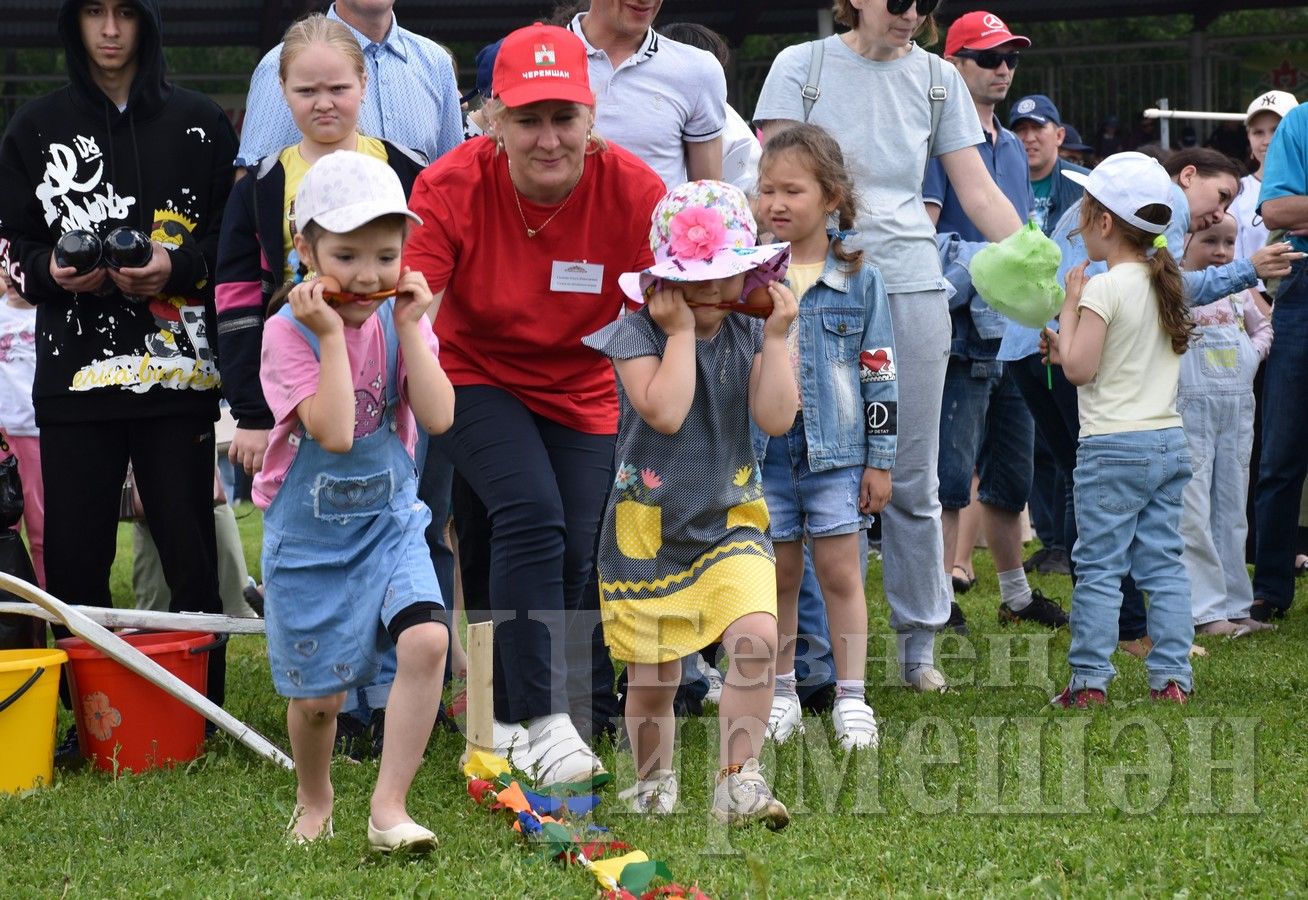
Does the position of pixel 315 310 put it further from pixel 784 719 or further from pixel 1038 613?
pixel 1038 613

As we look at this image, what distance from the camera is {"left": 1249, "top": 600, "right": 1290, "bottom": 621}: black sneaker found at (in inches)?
277

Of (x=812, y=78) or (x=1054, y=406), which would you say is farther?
(x=1054, y=406)

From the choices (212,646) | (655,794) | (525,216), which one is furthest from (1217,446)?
(212,646)

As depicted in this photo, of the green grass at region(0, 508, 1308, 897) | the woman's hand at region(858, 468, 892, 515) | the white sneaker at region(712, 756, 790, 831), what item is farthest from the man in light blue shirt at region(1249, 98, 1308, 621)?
the white sneaker at region(712, 756, 790, 831)

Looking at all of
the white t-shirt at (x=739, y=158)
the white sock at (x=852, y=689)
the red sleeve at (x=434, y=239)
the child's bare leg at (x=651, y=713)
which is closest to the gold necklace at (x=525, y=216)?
the red sleeve at (x=434, y=239)

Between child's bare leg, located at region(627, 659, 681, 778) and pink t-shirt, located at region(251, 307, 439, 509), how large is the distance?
0.89 metres

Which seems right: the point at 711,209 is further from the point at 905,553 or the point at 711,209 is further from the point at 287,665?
the point at 905,553

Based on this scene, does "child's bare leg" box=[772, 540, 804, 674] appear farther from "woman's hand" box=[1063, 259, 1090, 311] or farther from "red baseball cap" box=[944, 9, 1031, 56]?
"red baseball cap" box=[944, 9, 1031, 56]

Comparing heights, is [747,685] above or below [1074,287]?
below

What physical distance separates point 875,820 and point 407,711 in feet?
3.85

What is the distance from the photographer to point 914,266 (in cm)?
535

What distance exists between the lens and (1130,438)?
17.5 feet

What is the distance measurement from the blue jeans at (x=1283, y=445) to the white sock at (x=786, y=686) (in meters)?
2.93

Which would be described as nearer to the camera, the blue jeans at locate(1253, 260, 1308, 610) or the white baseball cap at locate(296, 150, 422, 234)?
the white baseball cap at locate(296, 150, 422, 234)
